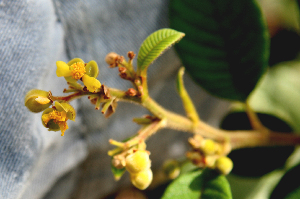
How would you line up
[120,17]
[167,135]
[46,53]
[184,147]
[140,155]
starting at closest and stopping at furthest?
1. [140,155]
2. [46,53]
3. [120,17]
4. [167,135]
5. [184,147]

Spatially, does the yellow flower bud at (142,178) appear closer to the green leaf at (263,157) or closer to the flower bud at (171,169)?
the flower bud at (171,169)

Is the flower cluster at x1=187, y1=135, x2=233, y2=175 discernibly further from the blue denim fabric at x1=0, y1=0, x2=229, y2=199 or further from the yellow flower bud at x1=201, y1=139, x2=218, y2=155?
the blue denim fabric at x1=0, y1=0, x2=229, y2=199

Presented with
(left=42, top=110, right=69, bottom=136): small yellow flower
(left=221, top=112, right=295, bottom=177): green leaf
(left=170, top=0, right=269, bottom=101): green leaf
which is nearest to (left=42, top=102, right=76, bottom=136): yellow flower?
(left=42, top=110, right=69, bottom=136): small yellow flower

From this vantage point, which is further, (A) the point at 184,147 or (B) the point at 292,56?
(B) the point at 292,56

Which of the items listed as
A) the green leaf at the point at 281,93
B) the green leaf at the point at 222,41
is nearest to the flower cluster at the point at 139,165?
the green leaf at the point at 222,41

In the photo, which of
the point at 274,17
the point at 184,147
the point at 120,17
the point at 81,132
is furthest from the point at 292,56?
the point at 81,132

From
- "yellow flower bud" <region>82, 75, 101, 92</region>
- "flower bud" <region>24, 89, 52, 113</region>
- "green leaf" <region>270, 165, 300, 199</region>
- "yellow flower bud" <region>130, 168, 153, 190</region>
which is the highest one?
"yellow flower bud" <region>82, 75, 101, 92</region>

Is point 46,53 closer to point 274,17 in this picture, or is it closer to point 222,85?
point 222,85
